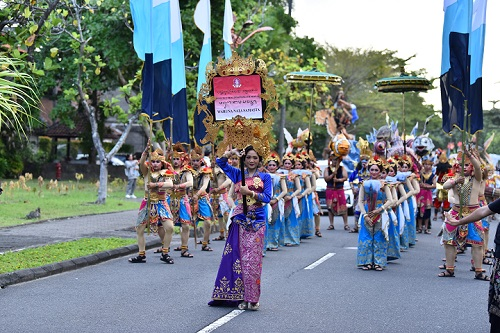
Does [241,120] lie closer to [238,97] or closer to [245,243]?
[238,97]

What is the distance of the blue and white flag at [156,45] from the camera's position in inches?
517

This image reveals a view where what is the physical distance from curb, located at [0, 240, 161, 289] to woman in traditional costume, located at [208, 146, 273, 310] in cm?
285

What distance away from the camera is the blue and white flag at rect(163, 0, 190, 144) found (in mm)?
14234

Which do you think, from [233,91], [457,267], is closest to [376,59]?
[457,267]

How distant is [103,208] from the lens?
23.1 m

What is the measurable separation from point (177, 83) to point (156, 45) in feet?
4.00

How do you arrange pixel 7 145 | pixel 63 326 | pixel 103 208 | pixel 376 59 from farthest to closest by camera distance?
pixel 376 59
pixel 7 145
pixel 103 208
pixel 63 326

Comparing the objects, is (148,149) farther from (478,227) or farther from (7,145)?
(7,145)

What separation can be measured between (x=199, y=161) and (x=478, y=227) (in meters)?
5.47

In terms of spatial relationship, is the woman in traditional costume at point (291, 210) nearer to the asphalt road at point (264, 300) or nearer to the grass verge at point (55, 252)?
the asphalt road at point (264, 300)

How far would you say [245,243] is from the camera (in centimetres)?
918

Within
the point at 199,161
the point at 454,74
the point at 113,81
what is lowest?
the point at 199,161

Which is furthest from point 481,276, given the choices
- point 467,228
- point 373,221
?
point 373,221

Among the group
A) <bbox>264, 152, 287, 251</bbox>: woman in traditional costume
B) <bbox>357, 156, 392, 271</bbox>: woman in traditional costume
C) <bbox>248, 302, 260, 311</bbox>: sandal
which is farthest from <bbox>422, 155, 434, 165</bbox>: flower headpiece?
<bbox>248, 302, 260, 311</bbox>: sandal
